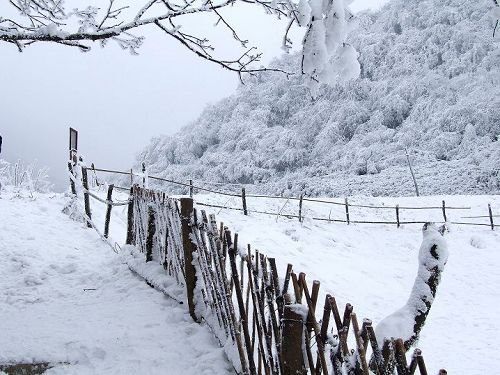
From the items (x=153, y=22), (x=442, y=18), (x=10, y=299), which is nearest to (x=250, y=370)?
(x=153, y=22)

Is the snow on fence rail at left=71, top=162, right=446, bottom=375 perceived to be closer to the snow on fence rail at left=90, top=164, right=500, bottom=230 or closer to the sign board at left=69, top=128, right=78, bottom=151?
the sign board at left=69, top=128, right=78, bottom=151

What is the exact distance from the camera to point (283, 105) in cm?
3547

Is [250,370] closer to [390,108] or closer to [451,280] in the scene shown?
[451,280]

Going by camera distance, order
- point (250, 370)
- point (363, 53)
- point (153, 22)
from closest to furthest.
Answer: point (250, 370)
point (153, 22)
point (363, 53)

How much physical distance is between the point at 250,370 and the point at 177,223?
192cm

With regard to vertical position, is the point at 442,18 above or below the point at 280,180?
above

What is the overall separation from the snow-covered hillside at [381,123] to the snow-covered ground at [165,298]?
10.8 metres

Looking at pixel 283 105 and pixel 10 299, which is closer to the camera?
pixel 10 299

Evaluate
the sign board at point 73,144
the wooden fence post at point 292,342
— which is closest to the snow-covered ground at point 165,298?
the wooden fence post at point 292,342

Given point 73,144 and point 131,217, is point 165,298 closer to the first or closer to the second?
point 131,217

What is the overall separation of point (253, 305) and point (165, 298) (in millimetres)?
2375

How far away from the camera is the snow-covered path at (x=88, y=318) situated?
3.31 metres

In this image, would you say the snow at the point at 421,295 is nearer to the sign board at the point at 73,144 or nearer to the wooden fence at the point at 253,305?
the wooden fence at the point at 253,305

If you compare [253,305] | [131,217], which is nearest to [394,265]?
[131,217]
